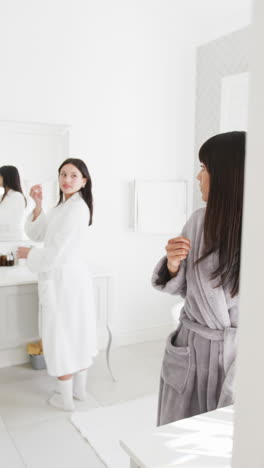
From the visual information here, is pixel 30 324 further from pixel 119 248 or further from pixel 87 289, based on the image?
pixel 119 248

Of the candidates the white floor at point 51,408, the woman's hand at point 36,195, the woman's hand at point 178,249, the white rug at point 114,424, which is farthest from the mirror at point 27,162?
the woman's hand at point 178,249

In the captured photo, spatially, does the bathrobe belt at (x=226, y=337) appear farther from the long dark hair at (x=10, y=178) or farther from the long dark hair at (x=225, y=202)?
the long dark hair at (x=10, y=178)

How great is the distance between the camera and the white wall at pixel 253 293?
1.59ft

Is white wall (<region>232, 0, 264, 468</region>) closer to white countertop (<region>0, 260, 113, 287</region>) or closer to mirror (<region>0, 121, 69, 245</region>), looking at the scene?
white countertop (<region>0, 260, 113, 287</region>)

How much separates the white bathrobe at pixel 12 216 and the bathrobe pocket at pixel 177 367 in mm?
2070

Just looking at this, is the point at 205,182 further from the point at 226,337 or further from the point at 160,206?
the point at 160,206

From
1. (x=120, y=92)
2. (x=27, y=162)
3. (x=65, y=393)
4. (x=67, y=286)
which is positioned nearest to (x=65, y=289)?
(x=67, y=286)

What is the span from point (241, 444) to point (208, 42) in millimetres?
3720

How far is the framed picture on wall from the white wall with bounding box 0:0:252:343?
0.08m

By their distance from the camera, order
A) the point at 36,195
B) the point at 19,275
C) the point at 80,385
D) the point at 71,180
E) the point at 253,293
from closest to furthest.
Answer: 1. the point at 253,293
2. the point at 71,180
3. the point at 80,385
4. the point at 19,275
5. the point at 36,195

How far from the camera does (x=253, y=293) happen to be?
524mm

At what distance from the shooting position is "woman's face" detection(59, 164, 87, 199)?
258 cm

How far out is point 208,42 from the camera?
12.1 ft

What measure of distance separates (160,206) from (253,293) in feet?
10.7
